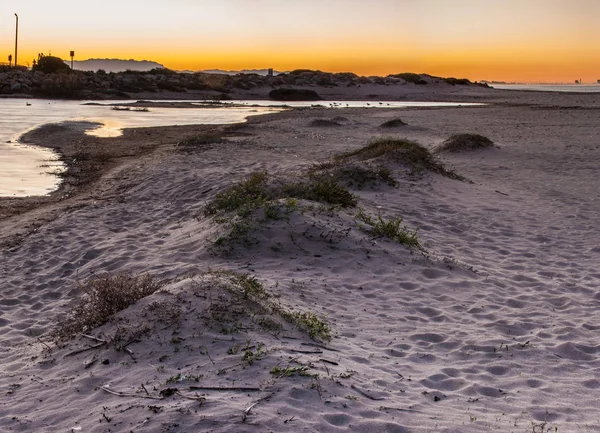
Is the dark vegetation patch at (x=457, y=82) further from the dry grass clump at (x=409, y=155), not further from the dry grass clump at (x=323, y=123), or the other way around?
the dry grass clump at (x=409, y=155)

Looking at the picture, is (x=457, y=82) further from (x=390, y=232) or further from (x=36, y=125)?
(x=390, y=232)

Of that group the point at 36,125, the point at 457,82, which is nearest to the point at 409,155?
the point at 36,125

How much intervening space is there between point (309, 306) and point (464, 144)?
14.0 metres

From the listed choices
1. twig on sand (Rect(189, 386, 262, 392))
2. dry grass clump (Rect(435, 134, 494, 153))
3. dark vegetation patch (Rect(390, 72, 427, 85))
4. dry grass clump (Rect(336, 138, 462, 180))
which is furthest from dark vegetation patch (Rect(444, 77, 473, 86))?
twig on sand (Rect(189, 386, 262, 392))

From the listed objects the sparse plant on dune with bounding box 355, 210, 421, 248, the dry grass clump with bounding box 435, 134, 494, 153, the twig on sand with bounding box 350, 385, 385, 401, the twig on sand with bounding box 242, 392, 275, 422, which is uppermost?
the dry grass clump with bounding box 435, 134, 494, 153

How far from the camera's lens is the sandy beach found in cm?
457

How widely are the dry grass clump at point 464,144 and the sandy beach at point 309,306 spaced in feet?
12.6

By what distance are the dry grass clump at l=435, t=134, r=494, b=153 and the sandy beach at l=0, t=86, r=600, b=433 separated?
3831 millimetres

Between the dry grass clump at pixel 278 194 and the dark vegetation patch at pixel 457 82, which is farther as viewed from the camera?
the dark vegetation patch at pixel 457 82

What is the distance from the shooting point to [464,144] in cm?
1956

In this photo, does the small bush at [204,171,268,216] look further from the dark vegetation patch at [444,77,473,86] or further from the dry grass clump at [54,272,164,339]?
the dark vegetation patch at [444,77,473,86]

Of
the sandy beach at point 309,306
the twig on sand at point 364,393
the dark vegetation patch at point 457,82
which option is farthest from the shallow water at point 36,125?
the dark vegetation patch at point 457,82

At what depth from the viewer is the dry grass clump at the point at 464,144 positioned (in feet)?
63.6

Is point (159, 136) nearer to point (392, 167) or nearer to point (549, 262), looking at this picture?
point (392, 167)
